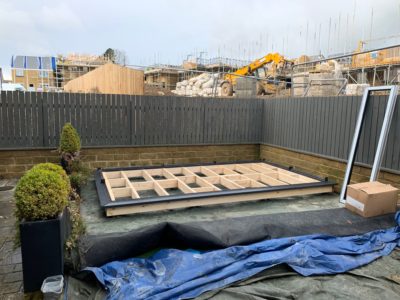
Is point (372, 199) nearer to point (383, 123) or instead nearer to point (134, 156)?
point (383, 123)

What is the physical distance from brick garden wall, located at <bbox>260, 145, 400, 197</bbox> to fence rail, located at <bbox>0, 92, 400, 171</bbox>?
0.48 feet

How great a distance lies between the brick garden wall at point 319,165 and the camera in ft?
14.4

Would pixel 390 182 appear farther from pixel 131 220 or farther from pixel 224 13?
pixel 224 13

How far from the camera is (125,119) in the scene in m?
6.62

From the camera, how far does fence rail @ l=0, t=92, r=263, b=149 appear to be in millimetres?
5965

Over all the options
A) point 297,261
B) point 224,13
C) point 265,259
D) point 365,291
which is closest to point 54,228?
point 265,259

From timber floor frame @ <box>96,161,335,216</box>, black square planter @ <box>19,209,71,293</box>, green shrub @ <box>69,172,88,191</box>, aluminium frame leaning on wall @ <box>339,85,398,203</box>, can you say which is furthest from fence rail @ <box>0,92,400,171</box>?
black square planter @ <box>19,209,71,293</box>

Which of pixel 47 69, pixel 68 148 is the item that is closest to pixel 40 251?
pixel 68 148

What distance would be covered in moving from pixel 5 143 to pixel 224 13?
10.2m

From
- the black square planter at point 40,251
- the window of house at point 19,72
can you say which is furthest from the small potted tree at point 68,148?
the window of house at point 19,72

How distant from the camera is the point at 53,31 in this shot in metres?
18.7

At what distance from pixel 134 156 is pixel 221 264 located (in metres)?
4.54

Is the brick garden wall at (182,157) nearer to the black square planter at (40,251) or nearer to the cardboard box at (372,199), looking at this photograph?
the cardboard box at (372,199)

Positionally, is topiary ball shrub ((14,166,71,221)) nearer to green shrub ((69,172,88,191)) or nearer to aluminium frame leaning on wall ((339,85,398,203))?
green shrub ((69,172,88,191))
